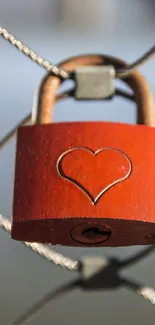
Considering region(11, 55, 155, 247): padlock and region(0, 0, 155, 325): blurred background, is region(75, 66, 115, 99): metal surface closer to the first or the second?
region(11, 55, 155, 247): padlock

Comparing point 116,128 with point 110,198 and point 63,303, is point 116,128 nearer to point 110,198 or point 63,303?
point 110,198

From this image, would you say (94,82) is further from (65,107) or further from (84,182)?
(65,107)

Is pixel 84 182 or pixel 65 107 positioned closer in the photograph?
pixel 84 182

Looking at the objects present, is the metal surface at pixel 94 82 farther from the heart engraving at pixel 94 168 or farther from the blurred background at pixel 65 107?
the blurred background at pixel 65 107

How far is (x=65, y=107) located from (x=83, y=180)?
2.61 ft

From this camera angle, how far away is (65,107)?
5.11 ft

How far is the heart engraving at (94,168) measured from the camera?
0.77 metres

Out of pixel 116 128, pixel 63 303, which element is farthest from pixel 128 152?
pixel 63 303

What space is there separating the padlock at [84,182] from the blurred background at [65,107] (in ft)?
1.95

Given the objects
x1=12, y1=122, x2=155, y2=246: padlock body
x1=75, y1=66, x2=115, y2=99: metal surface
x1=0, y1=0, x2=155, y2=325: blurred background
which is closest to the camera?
x1=12, y1=122, x2=155, y2=246: padlock body

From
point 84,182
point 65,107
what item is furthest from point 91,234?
point 65,107

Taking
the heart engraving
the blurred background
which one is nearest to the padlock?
the heart engraving

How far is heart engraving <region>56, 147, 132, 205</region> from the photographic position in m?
0.77

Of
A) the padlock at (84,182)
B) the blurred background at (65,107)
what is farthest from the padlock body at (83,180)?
the blurred background at (65,107)
